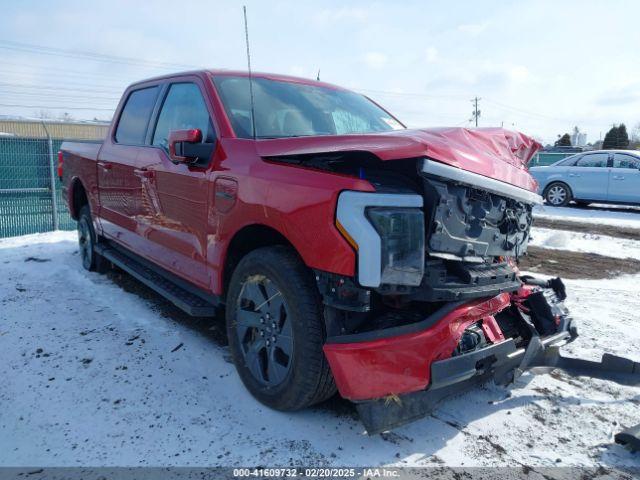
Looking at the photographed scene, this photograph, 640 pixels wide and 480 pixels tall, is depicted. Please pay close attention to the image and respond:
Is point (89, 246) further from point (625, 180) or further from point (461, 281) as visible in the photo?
point (625, 180)

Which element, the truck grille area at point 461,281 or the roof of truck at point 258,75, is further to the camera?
the roof of truck at point 258,75

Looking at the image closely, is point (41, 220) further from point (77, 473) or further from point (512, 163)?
point (512, 163)

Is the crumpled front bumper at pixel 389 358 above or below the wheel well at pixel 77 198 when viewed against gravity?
below

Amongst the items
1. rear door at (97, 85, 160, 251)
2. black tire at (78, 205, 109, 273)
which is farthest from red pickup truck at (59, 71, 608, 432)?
black tire at (78, 205, 109, 273)

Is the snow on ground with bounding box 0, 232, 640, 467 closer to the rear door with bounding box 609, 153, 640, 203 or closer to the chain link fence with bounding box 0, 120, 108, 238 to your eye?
the chain link fence with bounding box 0, 120, 108, 238

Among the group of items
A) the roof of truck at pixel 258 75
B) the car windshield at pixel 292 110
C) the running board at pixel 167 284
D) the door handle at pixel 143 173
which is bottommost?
the running board at pixel 167 284

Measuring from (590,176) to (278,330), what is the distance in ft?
42.3

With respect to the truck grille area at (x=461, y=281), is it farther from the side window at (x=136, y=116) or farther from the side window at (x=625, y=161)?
the side window at (x=625, y=161)

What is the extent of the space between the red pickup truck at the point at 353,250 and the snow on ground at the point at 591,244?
16.0 ft

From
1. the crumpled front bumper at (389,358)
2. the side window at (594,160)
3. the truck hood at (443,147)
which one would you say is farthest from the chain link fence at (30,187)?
the side window at (594,160)

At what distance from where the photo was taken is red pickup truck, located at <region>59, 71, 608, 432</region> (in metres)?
2.30

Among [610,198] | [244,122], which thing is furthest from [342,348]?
[610,198]

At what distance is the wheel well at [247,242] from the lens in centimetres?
295

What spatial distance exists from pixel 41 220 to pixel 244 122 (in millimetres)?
7511
